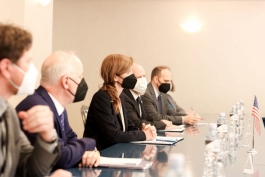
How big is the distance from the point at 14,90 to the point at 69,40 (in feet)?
20.7

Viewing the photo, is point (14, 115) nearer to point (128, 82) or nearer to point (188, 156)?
point (188, 156)

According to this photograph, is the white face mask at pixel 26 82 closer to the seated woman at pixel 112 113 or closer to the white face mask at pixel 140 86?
the seated woman at pixel 112 113

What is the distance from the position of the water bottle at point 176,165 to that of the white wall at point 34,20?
5.74 ft

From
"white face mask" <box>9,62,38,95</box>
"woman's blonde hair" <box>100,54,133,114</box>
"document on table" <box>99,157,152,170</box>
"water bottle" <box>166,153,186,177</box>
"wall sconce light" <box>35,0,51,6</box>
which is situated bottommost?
"water bottle" <box>166,153,186,177</box>

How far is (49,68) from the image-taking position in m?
2.26

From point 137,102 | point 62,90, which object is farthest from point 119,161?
Result: point 137,102

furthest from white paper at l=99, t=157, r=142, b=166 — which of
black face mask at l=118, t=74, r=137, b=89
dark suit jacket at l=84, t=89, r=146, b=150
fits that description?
black face mask at l=118, t=74, r=137, b=89

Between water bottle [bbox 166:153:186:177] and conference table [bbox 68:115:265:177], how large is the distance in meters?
0.01

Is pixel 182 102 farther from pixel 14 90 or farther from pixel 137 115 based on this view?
pixel 14 90

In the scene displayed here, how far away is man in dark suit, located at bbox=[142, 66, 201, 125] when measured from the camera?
4.50 m

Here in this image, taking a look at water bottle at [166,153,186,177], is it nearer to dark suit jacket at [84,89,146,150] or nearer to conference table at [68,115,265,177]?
conference table at [68,115,265,177]

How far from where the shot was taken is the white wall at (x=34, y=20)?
12.0 ft

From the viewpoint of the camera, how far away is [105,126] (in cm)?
299

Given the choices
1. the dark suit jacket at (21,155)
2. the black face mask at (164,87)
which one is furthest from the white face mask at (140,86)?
the dark suit jacket at (21,155)
